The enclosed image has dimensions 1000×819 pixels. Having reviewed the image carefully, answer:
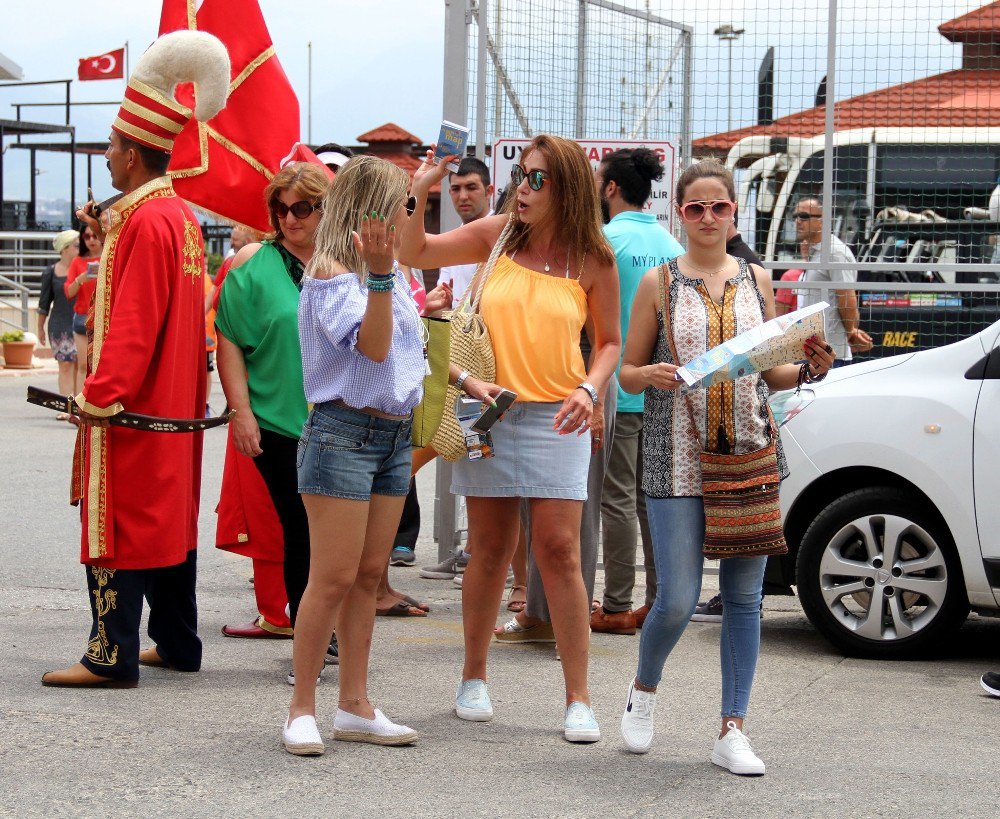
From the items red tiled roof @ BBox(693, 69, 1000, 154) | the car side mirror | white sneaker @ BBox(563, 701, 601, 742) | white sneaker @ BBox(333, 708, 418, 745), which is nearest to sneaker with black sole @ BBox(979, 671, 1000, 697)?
the car side mirror

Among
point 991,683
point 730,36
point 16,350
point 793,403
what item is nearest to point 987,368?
point 793,403

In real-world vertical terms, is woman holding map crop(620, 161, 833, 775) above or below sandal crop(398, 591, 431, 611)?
above

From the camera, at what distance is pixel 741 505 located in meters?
4.56

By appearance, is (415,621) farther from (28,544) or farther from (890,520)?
(28,544)

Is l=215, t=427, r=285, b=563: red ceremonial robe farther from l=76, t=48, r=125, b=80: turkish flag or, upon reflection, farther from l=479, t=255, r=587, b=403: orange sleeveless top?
l=76, t=48, r=125, b=80: turkish flag

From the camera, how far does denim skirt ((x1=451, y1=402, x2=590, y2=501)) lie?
5.05 m

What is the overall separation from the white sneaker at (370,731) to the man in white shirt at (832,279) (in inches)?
160

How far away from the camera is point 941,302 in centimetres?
905

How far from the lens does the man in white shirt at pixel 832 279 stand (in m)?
8.19

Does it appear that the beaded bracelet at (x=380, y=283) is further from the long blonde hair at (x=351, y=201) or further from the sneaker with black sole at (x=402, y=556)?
the sneaker with black sole at (x=402, y=556)

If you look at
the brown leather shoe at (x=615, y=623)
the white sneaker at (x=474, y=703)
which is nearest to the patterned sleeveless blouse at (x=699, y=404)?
the white sneaker at (x=474, y=703)

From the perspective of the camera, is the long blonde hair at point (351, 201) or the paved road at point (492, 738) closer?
the paved road at point (492, 738)

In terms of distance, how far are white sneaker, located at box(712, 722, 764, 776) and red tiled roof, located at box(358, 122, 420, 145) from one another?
2110 centimetres

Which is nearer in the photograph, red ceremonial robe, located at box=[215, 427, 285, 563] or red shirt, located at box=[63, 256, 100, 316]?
red ceremonial robe, located at box=[215, 427, 285, 563]
